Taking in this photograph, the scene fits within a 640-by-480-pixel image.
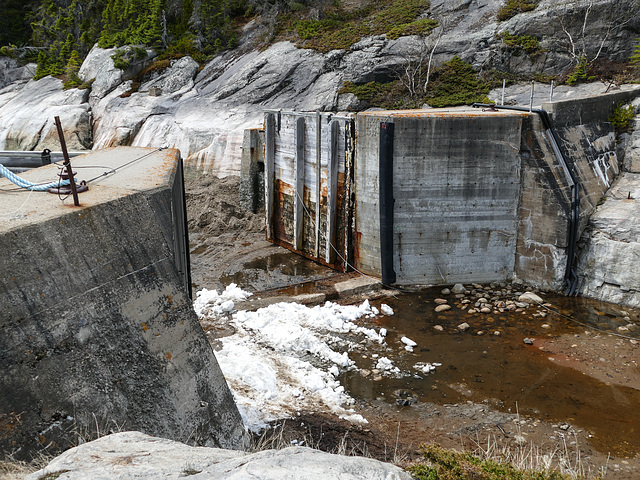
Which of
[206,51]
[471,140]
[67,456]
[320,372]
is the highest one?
[206,51]

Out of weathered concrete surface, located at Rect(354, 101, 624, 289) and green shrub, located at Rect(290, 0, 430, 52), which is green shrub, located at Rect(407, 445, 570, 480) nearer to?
weathered concrete surface, located at Rect(354, 101, 624, 289)

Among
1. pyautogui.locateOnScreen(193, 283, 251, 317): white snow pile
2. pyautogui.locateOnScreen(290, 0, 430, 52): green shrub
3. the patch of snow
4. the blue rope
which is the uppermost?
pyautogui.locateOnScreen(290, 0, 430, 52): green shrub

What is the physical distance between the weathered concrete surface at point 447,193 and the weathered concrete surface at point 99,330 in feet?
27.4

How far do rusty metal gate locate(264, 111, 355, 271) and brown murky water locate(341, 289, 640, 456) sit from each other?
321 cm

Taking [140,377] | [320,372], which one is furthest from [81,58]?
[140,377]

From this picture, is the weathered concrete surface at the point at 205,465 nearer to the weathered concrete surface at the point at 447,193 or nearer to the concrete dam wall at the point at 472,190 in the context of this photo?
the concrete dam wall at the point at 472,190

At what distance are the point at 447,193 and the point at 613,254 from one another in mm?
4238

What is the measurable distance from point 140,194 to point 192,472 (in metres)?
3.28

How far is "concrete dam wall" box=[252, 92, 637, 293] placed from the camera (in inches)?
534

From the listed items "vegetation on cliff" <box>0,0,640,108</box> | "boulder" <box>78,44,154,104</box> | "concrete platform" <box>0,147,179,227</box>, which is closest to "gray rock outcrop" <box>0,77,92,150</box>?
"boulder" <box>78,44,154,104</box>

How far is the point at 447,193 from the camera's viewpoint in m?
13.9

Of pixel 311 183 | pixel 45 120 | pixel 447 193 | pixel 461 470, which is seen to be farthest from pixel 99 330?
pixel 45 120

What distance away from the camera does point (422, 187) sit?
45.5 ft

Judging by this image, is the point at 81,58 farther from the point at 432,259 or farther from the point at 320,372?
the point at 320,372
